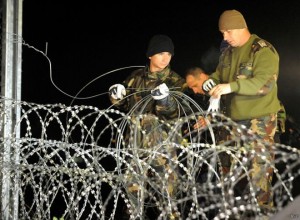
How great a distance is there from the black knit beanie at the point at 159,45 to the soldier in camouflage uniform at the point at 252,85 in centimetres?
58

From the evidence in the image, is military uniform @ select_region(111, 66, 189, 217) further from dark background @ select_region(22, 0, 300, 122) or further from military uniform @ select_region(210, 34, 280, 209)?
military uniform @ select_region(210, 34, 280, 209)

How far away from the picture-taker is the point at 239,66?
5465 mm

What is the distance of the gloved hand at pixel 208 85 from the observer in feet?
18.6

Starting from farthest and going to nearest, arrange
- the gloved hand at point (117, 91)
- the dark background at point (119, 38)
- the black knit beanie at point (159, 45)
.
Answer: the gloved hand at point (117, 91)
the black knit beanie at point (159, 45)
the dark background at point (119, 38)

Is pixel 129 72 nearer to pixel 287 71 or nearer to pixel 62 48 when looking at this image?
pixel 62 48

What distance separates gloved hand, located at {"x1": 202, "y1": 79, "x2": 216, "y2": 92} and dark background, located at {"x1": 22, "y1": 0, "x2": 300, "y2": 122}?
0.35 feet

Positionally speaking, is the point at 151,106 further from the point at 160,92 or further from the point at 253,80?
the point at 253,80

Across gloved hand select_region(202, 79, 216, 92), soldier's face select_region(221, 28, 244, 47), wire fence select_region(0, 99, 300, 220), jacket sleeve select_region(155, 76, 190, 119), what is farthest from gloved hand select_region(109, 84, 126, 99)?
soldier's face select_region(221, 28, 244, 47)

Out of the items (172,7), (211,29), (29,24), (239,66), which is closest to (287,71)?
(239,66)

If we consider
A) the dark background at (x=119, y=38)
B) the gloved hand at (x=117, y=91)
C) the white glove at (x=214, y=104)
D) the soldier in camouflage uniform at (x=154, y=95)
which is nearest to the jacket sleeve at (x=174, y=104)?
the soldier in camouflage uniform at (x=154, y=95)

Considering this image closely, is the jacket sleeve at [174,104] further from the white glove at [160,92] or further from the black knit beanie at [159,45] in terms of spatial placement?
the black knit beanie at [159,45]

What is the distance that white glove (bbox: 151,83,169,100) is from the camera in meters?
5.89

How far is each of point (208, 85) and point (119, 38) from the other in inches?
43.4

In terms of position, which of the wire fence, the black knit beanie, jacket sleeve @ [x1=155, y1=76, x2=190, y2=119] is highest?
the black knit beanie
